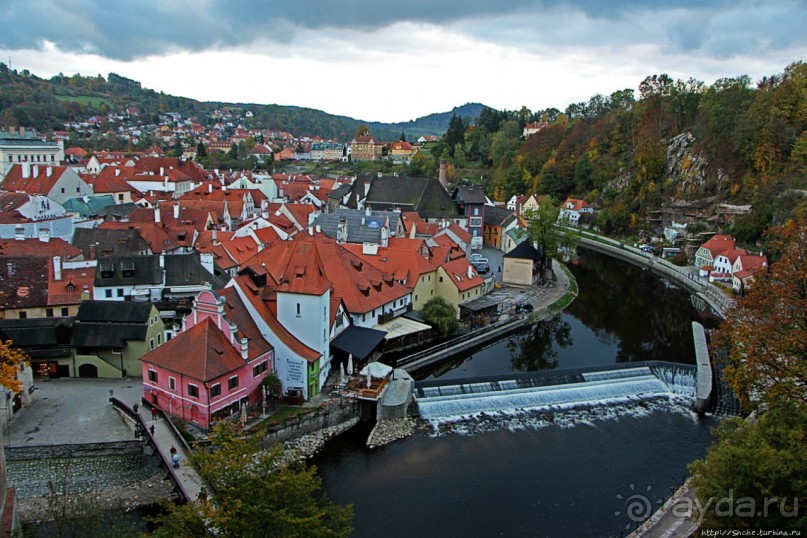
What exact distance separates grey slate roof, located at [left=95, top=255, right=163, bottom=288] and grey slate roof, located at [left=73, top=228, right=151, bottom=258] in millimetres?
10141

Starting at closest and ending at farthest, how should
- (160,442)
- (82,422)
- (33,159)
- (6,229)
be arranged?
(160,442), (82,422), (6,229), (33,159)

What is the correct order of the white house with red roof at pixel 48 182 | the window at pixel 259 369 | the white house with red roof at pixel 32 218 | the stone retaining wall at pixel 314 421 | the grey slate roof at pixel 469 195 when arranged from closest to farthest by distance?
1. the stone retaining wall at pixel 314 421
2. the window at pixel 259 369
3. the white house with red roof at pixel 32 218
4. the white house with red roof at pixel 48 182
5. the grey slate roof at pixel 469 195

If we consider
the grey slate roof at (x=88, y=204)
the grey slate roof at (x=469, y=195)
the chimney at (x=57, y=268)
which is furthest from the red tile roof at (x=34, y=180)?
the grey slate roof at (x=469, y=195)

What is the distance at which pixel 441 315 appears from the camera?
4044cm

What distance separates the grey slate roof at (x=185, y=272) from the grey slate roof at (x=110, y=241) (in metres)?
10.2

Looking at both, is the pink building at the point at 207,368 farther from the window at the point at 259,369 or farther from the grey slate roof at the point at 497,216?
the grey slate roof at the point at 497,216

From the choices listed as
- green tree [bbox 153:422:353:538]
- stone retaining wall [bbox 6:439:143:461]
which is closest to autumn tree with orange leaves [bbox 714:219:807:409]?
green tree [bbox 153:422:353:538]

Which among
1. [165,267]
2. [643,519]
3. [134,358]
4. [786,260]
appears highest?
[786,260]

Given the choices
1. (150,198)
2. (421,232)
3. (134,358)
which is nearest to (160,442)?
Answer: (134,358)

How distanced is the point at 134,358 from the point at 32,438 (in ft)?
22.7

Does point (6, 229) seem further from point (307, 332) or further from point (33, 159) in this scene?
point (33, 159)

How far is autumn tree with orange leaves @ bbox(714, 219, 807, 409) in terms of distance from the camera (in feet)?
66.6

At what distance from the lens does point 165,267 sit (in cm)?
3631

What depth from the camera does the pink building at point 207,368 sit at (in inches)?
1005
